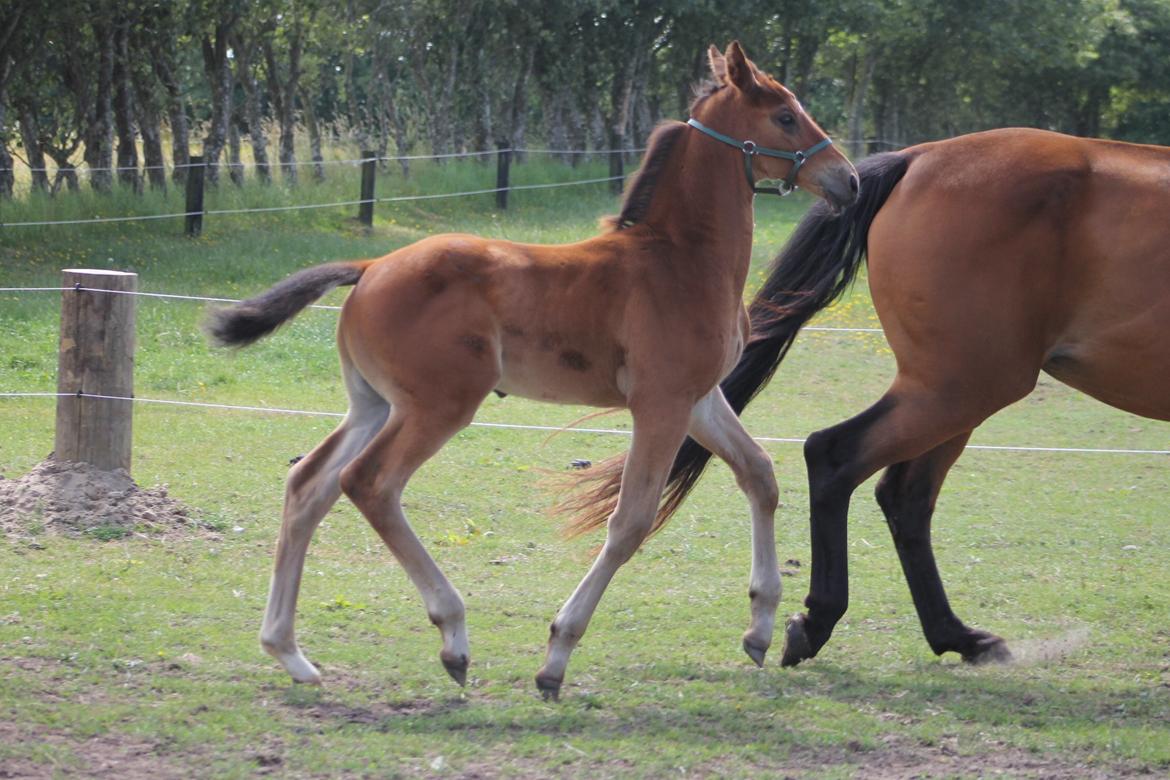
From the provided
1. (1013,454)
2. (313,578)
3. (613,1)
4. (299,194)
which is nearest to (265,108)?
(613,1)

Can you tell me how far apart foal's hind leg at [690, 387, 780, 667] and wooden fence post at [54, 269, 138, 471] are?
2.97 metres

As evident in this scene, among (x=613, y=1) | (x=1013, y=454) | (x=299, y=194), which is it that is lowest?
(x=1013, y=454)

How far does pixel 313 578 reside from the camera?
5.83 meters

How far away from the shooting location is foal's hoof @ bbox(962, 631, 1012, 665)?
16.5 feet

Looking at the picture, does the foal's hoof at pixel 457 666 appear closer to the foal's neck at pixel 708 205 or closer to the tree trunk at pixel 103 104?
the foal's neck at pixel 708 205

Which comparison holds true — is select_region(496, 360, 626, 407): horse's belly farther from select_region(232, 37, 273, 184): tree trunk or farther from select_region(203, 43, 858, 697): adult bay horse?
select_region(232, 37, 273, 184): tree trunk

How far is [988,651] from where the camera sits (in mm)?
5027

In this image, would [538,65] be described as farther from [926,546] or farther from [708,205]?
[708,205]

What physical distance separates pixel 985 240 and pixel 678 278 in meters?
1.29

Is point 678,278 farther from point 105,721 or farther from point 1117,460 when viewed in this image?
point 1117,460

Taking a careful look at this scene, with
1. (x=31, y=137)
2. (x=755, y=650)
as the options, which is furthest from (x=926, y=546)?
(x=31, y=137)

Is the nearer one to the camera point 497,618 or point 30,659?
point 30,659

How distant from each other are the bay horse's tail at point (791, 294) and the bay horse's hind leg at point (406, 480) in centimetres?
115

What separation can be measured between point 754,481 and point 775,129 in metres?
1.30
